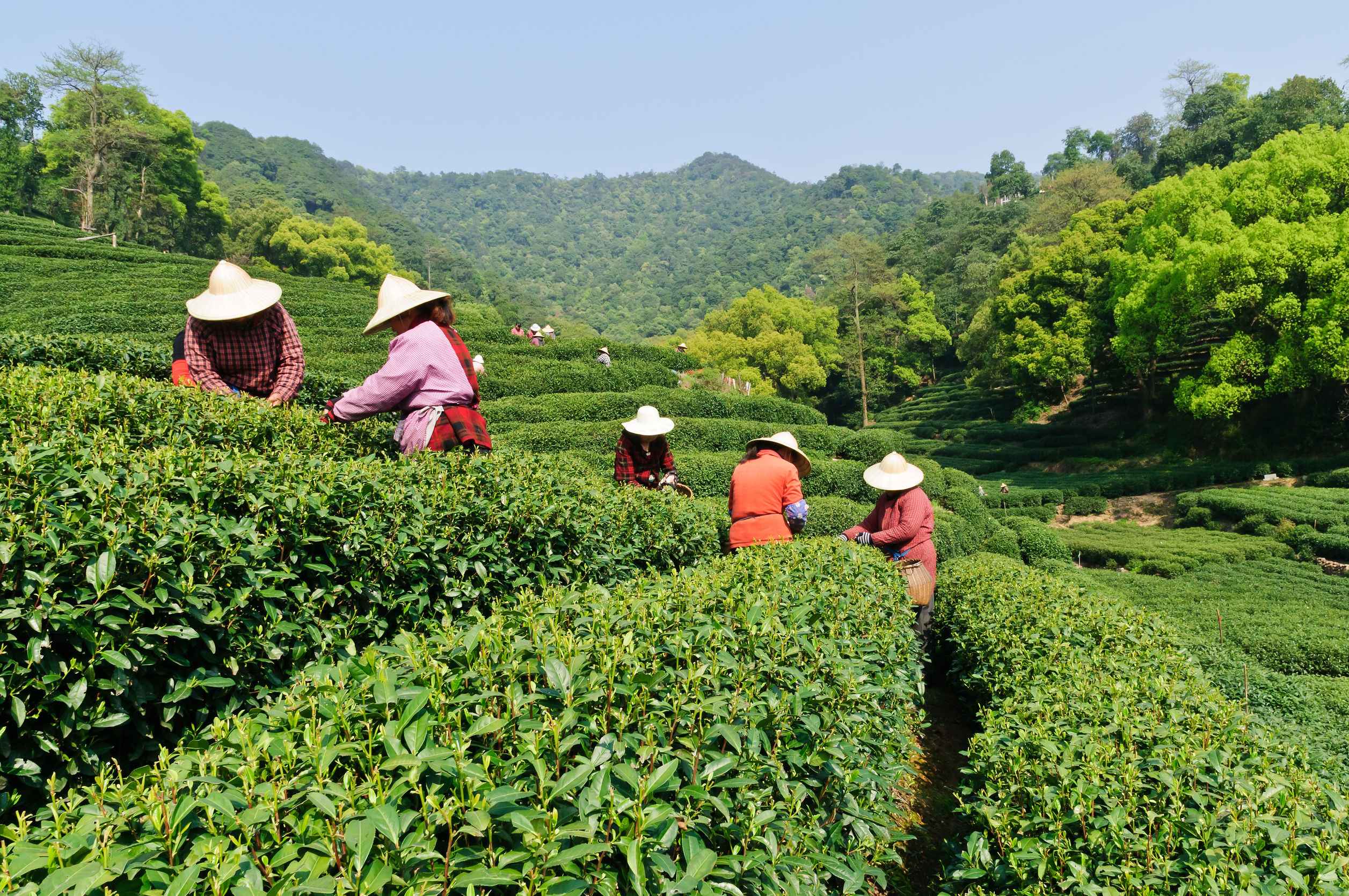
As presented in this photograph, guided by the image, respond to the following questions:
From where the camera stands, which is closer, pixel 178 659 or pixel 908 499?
pixel 178 659

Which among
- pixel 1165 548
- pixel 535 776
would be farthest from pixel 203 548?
pixel 1165 548

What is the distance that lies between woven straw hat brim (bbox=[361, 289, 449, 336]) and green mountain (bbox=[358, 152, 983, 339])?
85.5 meters

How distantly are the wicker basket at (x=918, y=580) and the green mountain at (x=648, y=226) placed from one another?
276 feet

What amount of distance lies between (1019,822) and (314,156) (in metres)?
135

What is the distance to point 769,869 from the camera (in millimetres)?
1768

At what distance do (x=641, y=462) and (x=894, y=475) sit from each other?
2182 mm

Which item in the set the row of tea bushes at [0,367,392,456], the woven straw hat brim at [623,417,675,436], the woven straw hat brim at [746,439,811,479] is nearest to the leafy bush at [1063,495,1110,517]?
the woven straw hat brim at [746,439,811,479]

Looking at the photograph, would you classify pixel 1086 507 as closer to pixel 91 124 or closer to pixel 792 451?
pixel 792 451

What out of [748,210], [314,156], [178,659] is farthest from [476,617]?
[748,210]

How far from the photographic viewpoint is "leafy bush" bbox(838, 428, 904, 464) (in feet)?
51.1

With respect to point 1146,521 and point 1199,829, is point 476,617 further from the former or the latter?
point 1146,521

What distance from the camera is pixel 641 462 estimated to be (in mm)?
6457

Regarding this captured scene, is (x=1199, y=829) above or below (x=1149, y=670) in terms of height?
above

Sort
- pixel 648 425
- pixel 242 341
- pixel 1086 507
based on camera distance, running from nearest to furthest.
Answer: pixel 242 341 < pixel 648 425 < pixel 1086 507
